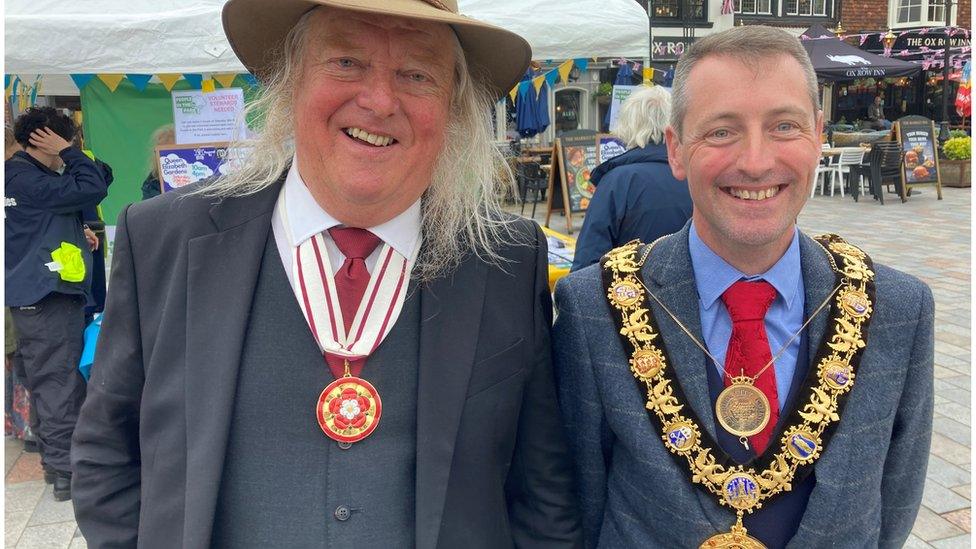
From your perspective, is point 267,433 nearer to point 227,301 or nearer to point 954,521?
point 227,301

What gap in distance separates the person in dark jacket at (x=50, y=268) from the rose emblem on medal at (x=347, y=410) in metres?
2.96

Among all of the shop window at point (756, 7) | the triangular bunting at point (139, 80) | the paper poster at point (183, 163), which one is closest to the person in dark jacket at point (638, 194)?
the paper poster at point (183, 163)

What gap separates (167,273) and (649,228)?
8.29 ft

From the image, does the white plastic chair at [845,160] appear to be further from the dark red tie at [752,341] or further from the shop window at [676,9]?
the dark red tie at [752,341]

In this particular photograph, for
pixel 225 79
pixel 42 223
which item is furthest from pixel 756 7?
pixel 42 223

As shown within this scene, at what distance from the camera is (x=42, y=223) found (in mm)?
3840

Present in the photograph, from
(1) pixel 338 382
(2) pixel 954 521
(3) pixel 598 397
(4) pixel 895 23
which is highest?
(4) pixel 895 23

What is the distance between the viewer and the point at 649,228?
11.7 feet

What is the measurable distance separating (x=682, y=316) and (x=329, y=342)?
2.45 ft

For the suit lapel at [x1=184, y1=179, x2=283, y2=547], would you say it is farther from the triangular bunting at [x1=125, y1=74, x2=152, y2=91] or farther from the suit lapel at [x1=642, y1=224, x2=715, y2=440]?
the triangular bunting at [x1=125, y1=74, x2=152, y2=91]

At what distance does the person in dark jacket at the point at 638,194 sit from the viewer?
3.54m

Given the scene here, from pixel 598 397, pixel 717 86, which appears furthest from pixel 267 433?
pixel 717 86

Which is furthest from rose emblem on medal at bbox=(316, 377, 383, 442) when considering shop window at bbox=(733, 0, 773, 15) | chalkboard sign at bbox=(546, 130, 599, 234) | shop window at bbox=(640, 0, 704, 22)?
shop window at bbox=(733, 0, 773, 15)

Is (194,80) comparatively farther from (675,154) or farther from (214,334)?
(675,154)
